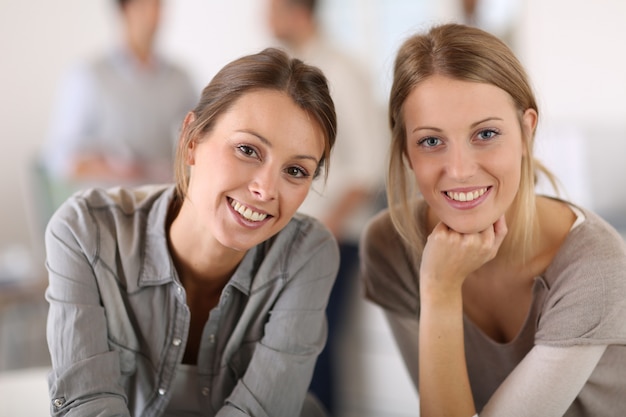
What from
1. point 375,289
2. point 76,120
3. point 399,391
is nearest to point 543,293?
Result: point 375,289

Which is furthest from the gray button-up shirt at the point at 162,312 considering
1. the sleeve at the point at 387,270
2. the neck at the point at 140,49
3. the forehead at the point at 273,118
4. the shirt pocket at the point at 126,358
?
the neck at the point at 140,49

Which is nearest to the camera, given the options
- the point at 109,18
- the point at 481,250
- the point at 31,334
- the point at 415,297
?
the point at 481,250

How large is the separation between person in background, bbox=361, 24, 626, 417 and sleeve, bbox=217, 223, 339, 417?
0.15 m

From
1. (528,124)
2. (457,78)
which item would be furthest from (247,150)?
(528,124)

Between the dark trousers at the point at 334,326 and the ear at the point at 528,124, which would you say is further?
the dark trousers at the point at 334,326

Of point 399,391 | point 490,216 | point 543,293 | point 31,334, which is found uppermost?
point 490,216

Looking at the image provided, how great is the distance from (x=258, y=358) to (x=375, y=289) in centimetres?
28

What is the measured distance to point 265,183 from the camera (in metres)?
1.22

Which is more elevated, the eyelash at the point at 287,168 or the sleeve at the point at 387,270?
the eyelash at the point at 287,168

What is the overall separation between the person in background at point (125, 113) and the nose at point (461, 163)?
69.6 inches

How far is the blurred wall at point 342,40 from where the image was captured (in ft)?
11.3

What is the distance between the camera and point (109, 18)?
171 inches

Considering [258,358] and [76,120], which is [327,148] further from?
[76,120]

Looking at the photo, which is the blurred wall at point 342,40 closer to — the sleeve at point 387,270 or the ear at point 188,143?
the sleeve at point 387,270
